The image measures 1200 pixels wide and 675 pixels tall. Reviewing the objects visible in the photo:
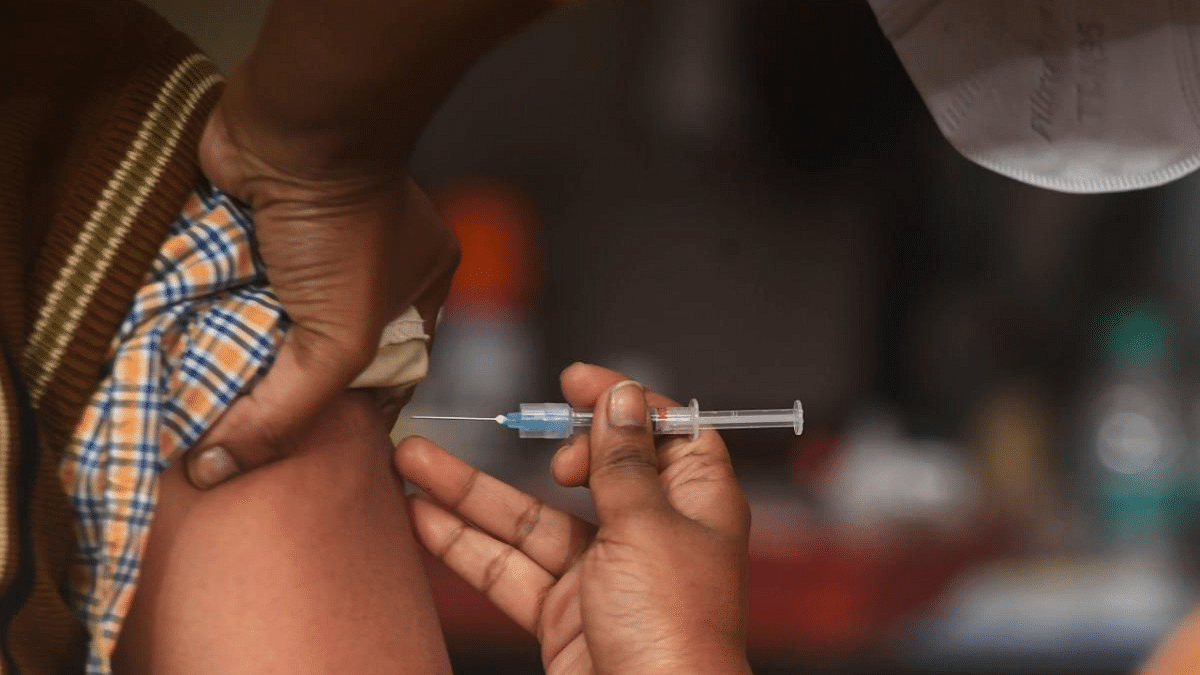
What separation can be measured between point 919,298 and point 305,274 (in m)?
1.47

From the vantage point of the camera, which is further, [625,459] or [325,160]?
[625,459]

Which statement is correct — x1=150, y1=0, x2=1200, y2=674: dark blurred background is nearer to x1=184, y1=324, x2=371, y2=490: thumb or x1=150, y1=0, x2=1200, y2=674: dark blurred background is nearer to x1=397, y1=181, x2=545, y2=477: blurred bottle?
x1=397, y1=181, x2=545, y2=477: blurred bottle

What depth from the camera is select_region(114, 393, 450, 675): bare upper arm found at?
66 cm

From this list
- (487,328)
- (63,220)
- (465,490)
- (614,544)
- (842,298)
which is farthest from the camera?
(842,298)

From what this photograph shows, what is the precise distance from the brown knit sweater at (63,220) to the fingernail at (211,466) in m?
0.08

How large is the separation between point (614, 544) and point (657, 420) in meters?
0.12

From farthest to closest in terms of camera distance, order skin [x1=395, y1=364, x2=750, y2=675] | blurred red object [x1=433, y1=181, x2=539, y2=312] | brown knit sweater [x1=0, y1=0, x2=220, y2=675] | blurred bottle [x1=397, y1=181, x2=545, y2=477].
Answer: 1. blurred red object [x1=433, y1=181, x2=539, y2=312]
2. blurred bottle [x1=397, y1=181, x2=545, y2=477]
3. skin [x1=395, y1=364, x2=750, y2=675]
4. brown knit sweater [x1=0, y1=0, x2=220, y2=675]

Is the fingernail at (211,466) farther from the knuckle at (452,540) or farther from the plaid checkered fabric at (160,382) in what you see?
the knuckle at (452,540)

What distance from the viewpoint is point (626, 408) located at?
0.78 m

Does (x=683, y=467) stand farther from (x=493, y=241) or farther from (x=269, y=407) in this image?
(x=493, y=241)

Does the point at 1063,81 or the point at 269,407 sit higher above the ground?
the point at 1063,81

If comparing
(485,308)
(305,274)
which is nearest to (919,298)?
(485,308)

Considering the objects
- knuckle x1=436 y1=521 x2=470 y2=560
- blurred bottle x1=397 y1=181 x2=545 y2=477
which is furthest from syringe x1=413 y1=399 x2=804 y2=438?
blurred bottle x1=397 y1=181 x2=545 y2=477

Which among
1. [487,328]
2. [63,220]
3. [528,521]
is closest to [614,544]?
[528,521]
